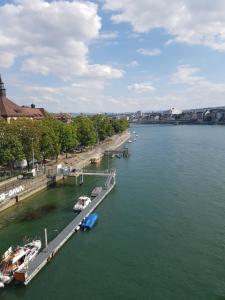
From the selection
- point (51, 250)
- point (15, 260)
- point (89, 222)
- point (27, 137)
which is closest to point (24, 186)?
point (27, 137)

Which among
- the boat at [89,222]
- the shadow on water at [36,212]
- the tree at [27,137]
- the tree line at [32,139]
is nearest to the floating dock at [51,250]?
the boat at [89,222]

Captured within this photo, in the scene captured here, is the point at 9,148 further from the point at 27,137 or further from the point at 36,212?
the point at 36,212

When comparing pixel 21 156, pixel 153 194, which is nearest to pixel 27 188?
pixel 21 156

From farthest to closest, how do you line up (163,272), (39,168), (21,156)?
(39,168) → (21,156) → (163,272)

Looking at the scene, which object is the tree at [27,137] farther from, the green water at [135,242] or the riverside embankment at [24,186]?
the green water at [135,242]

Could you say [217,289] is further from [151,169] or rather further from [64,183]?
[151,169]
